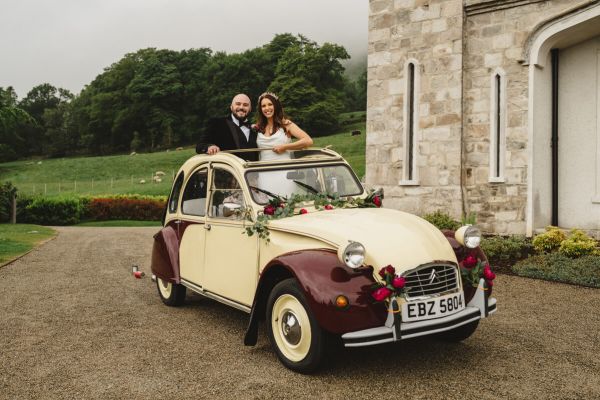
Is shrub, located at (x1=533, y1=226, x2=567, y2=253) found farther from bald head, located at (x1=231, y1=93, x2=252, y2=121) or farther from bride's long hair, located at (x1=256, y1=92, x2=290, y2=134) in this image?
bald head, located at (x1=231, y1=93, x2=252, y2=121)

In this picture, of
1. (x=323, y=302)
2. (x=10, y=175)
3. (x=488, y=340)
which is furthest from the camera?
(x=10, y=175)

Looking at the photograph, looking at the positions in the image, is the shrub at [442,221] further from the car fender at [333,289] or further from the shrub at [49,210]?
the shrub at [49,210]

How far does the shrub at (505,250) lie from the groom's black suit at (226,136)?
5036 millimetres

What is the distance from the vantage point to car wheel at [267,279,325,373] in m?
4.19

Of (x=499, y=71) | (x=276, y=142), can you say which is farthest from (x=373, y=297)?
(x=499, y=71)

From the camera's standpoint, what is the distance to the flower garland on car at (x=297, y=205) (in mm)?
5012

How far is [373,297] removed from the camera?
159 inches

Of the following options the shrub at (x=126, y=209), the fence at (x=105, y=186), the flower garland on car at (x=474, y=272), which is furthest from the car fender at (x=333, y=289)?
the fence at (x=105, y=186)

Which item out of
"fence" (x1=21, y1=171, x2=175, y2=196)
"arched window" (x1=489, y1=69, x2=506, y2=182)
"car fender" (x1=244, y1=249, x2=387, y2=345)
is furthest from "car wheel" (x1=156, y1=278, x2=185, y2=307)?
"fence" (x1=21, y1=171, x2=175, y2=196)

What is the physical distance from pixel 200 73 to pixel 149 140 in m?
11.9

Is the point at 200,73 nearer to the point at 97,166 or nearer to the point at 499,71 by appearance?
the point at 97,166

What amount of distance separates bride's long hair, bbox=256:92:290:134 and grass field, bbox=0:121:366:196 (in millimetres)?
30844

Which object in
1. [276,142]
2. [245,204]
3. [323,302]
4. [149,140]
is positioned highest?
[149,140]

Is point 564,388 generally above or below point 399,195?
below
